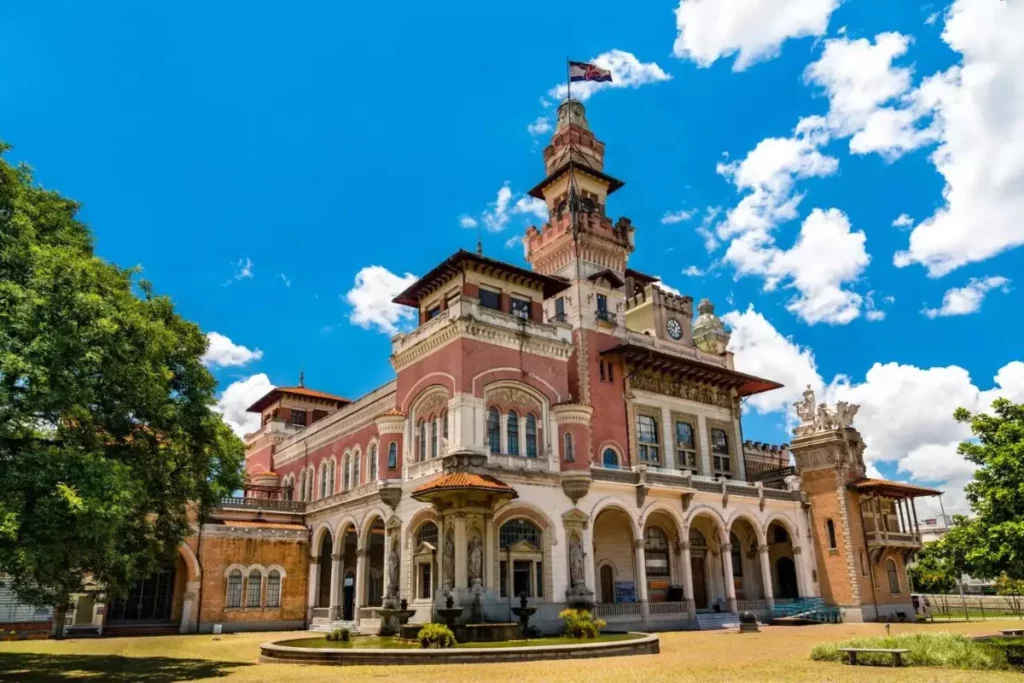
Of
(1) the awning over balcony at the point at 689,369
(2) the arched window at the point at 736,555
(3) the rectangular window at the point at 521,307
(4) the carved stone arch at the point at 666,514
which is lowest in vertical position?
(2) the arched window at the point at 736,555

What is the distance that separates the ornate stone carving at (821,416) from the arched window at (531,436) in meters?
19.9

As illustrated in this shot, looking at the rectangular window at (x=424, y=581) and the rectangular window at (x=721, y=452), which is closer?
the rectangular window at (x=424, y=581)

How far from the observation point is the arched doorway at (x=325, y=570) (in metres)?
42.8

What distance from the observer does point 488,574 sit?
29.2 m

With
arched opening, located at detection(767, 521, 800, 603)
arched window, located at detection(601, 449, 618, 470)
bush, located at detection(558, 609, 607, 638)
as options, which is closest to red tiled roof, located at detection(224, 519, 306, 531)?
arched window, located at detection(601, 449, 618, 470)

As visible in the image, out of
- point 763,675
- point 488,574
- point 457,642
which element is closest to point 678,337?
point 488,574

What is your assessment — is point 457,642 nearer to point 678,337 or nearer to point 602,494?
point 602,494

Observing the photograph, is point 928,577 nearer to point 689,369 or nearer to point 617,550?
point 689,369

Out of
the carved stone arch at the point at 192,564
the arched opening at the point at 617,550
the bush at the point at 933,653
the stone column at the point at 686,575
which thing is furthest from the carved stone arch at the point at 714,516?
the carved stone arch at the point at 192,564

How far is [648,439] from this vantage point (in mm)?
40844

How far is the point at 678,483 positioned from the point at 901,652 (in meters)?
19.1

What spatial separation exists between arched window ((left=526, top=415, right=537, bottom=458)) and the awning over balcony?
27.3 ft

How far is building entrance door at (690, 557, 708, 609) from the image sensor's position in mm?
39500

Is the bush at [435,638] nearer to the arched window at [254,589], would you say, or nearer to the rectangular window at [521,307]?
the rectangular window at [521,307]
